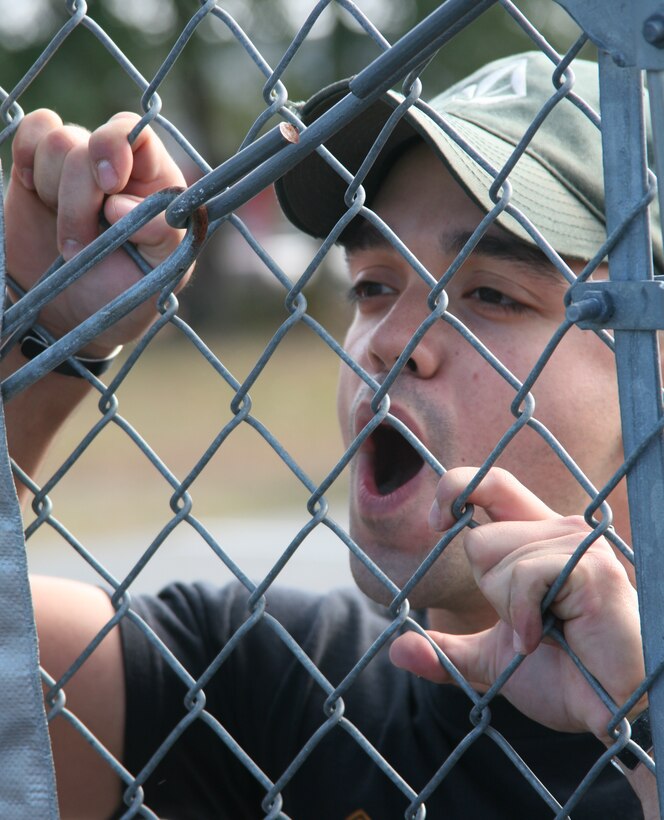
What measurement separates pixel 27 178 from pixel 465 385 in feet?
2.40

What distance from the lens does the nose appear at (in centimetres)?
157

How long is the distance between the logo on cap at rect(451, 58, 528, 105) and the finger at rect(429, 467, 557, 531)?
0.82 metres

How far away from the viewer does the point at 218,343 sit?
17750 mm

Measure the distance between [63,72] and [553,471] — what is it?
1817 centimetres

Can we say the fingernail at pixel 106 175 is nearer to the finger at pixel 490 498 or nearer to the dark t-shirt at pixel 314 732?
the finger at pixel 490 498

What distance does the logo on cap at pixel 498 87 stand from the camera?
1.79 meters

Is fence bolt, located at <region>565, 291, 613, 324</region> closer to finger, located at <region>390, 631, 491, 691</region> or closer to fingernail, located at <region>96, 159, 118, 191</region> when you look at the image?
finger, located at <region>390, 631, 491, 691</region>

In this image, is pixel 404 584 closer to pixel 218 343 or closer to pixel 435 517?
pixel 435 517

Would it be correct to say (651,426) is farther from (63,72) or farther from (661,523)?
(63,72)

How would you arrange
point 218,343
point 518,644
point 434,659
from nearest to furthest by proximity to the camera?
point 518,644 < point 434,659 < point 218,343

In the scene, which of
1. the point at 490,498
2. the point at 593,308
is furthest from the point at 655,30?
the point at 490,498

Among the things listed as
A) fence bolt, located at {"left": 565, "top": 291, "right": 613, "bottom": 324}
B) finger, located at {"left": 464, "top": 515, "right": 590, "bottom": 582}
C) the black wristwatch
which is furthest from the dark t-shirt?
fence bolt, located at {"left": 565, "top": 291, "right": 613, "bottom": 324}

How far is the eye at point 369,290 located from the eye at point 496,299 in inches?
7.2

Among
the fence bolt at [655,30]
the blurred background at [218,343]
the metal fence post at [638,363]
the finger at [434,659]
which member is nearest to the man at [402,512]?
the finger at [434,659]
